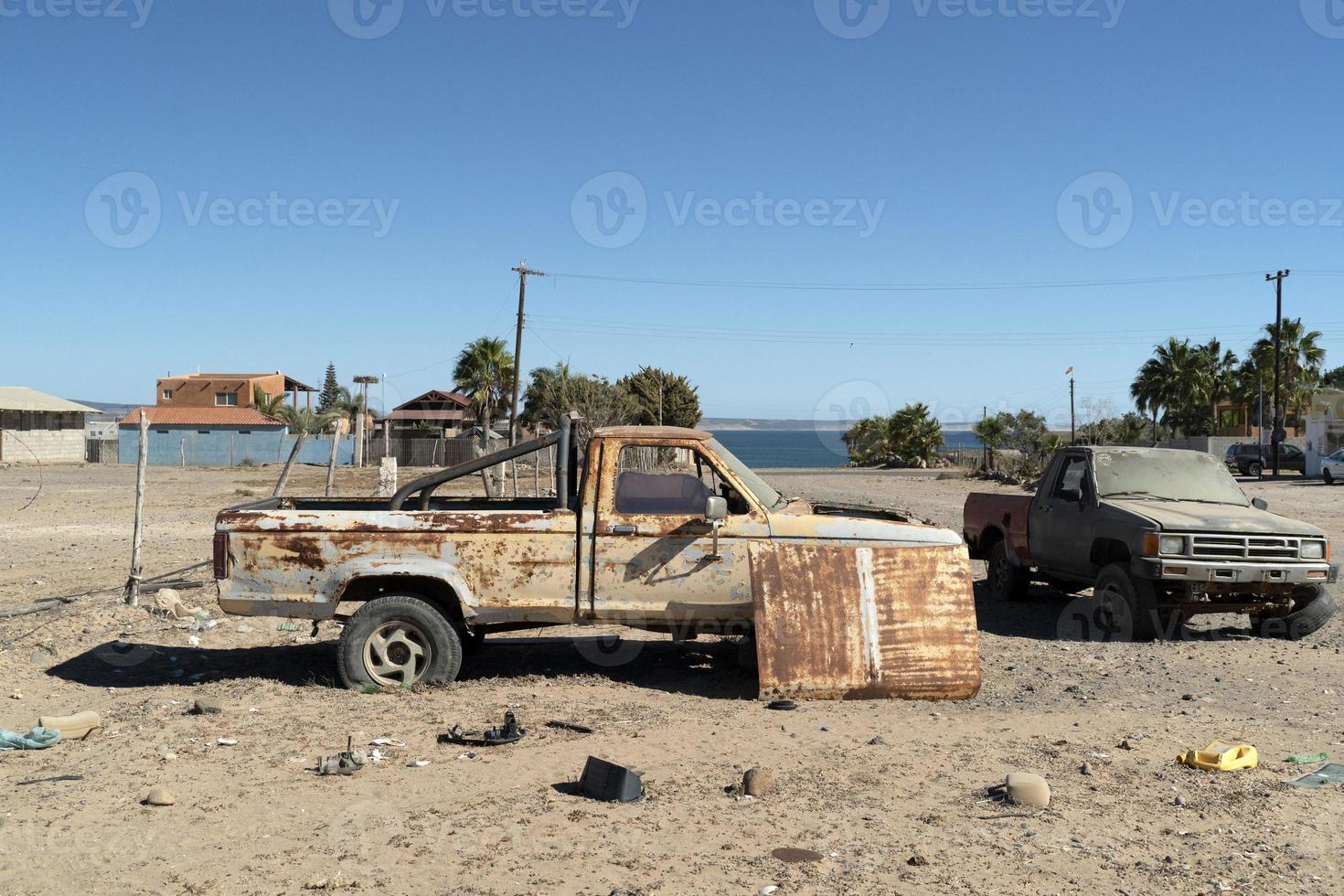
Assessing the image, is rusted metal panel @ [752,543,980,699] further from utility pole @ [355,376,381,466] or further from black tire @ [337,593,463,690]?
utility pole @ [355,376,381,466]

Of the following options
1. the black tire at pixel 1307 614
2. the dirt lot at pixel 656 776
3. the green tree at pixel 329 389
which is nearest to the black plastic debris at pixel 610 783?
the dirt lot at pixel 656 776

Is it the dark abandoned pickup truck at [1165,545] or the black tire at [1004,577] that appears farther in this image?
the black tire at [1004,577]

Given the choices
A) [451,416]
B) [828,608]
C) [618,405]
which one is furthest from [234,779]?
[451,416]

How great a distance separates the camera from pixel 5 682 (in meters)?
7.77

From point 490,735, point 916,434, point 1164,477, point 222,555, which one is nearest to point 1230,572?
point 1164,477

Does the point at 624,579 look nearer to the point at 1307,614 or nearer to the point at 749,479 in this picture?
the point at 749,479

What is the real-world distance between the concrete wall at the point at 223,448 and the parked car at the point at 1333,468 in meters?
48.0

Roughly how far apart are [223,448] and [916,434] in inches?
1642

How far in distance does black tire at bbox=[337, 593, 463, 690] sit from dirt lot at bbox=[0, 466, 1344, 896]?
0.56ft

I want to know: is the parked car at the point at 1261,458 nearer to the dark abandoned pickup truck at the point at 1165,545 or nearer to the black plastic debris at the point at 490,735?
the dark abandoned pickup truck at the point at 1165,545

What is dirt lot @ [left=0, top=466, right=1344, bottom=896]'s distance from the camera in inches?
175

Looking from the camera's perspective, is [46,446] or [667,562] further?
[46,446]

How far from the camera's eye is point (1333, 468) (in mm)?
40312

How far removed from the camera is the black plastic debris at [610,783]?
206 inches
